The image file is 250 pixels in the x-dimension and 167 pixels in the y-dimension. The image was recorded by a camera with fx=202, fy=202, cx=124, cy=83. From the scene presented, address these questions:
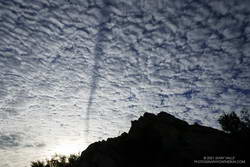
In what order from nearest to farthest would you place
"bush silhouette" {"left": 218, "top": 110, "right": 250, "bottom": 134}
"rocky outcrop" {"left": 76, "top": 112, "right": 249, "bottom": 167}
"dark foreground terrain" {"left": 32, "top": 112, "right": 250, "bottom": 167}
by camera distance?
"dark foreground terrain" {"left": 32, "top": 112, "right": 250, "bottom": 167} → "rocky outcrop" {"left": 76, "top": 112, "right": 249, "bottom": 167} → "bush silhouette" {"left": 218, "top": 110, "right": 250, "bottom": 134}

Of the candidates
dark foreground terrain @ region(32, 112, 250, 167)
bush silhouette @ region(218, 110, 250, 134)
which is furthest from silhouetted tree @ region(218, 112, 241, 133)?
dark foreground terrain @ region(32, 112, 250, 167)

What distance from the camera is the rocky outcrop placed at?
24.6 m

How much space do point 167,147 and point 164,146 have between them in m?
0.57

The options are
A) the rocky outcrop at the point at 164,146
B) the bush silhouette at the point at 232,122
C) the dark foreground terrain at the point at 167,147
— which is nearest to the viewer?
the dark foreground terrain at the point at 167,147

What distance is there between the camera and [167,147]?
27500 mm

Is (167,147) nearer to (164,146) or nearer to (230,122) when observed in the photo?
(164,146)

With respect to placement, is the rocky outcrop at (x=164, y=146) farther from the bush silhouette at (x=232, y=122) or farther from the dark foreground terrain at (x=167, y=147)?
the bush silhouette at (x=232, y=122)

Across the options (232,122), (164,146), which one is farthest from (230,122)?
(164,146)

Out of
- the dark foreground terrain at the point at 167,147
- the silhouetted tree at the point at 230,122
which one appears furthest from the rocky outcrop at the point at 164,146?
the silhouetted tree at the point at 230,122

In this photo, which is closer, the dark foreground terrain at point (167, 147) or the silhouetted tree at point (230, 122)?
the dark foreground terrain at point (167, 147)

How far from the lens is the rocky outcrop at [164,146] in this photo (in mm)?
24562

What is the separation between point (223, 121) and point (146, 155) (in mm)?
35812

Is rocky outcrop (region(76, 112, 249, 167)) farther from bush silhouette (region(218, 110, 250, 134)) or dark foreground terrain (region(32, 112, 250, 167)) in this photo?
bush silhouette (region(218, 110, 250, 134))

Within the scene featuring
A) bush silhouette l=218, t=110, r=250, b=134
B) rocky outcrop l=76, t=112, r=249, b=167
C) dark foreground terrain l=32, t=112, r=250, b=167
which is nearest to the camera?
dark foreground terrain l=32, t=112, r=250, b=167
